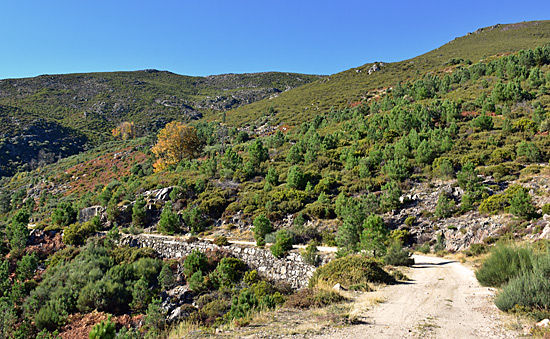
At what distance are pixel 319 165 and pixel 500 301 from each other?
2895 cm

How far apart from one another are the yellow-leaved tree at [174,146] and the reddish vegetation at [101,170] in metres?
7.23

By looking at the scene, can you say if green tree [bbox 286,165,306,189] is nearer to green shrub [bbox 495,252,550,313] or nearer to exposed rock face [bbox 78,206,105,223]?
exposed rock face [bbox 78,206,105,223]

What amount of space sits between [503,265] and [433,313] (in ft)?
12.0

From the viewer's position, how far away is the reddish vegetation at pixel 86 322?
43.9 feet

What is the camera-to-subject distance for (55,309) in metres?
15.0

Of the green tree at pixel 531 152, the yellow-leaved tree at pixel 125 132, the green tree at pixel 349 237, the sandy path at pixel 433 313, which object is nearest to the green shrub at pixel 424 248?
the green tree at pixel 349 237

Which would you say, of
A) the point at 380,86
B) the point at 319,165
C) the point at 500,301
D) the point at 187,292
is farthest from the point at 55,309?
the point at 380,86

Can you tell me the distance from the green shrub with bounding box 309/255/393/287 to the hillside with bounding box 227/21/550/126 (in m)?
53.1

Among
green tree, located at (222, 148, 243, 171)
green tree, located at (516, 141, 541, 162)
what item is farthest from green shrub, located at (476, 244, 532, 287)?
green tree, located at (222, 148, 243, 171)

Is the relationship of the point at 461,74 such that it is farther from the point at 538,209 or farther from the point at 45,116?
the point at 45,116

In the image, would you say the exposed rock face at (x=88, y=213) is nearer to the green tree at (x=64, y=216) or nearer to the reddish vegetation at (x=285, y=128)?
the green tree at (x=64, y=216)

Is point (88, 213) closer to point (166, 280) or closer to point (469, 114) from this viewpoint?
point (166, 280)

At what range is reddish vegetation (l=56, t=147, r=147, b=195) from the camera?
171 ft

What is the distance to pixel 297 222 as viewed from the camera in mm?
23469
